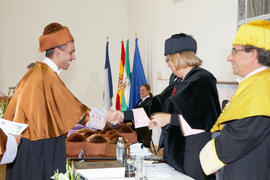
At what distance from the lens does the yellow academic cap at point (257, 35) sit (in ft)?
4.96

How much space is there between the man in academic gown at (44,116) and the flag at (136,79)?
446 centimetres

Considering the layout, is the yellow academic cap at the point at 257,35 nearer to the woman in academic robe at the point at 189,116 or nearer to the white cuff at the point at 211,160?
the white cuff at the point at 211,160

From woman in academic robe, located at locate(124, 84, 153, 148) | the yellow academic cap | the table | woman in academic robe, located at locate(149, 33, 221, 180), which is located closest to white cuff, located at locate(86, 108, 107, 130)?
woman in academic robe, located at locate(124, 84, 153, 148)

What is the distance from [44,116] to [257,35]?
60.3 inches

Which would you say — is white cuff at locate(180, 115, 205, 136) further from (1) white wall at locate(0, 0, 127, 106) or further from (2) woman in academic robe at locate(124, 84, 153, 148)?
(1) white wall at locate(0, 0, 127, 106)

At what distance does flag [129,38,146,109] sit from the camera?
697 cm

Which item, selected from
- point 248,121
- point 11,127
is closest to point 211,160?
point 248,121

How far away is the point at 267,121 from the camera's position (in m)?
1.42

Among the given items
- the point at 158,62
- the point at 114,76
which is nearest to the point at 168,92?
the point at 158,62

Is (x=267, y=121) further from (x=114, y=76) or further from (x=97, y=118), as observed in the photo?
(x=114, y=76)

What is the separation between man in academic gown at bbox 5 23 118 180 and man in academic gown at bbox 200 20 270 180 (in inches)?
47.7

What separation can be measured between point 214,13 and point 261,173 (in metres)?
3.39

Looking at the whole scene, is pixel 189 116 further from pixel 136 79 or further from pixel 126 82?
pixel 126 82

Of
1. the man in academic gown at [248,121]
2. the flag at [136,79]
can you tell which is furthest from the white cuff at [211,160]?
the flag at [136,79]
